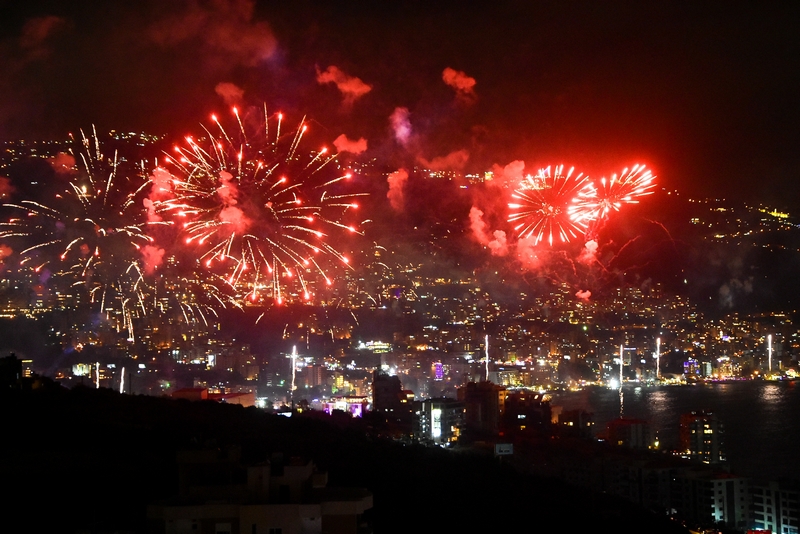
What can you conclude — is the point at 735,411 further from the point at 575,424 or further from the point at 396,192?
the point at 396,192

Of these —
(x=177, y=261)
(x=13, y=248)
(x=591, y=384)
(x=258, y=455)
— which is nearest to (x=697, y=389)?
(x=591, y=384)

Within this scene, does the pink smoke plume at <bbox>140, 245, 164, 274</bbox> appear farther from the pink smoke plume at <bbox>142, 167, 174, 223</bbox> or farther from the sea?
the sea

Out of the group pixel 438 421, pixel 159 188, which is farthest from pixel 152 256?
pixel 438 421

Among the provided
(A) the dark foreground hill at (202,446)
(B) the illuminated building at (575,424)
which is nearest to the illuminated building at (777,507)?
(A) the dark foreground hill at (202,446)

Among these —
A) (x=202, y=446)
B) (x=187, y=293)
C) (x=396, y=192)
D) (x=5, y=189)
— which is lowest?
(x=202, y=446)

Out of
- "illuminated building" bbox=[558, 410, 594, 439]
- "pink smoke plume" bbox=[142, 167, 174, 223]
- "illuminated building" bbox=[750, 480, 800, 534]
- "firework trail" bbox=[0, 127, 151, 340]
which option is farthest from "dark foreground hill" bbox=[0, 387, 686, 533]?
"illuminated building" bbox=[558, 410, 594, 439]
